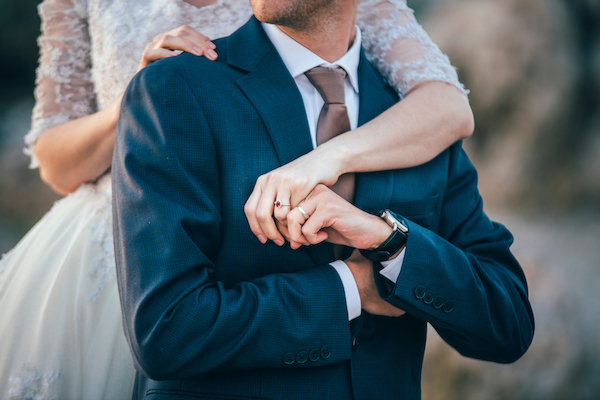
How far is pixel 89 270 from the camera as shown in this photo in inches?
56.2

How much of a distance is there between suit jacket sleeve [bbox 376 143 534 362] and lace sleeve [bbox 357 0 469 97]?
10.0 inches

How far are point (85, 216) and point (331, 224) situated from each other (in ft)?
A: 3.21

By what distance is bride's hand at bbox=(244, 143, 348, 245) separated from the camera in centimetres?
97

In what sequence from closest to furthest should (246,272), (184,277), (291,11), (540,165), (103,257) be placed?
(184,277) < (246,272) < (291,11) < (103,257) < (540,165)

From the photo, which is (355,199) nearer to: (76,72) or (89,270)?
(89,270)

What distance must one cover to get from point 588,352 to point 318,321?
293 centimetres

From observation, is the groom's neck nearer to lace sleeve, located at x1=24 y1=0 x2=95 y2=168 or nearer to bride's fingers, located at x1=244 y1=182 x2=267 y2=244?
bride's fingers, located at x1=244 y1=182 x2=267 y2=244

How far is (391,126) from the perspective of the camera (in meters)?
1.21

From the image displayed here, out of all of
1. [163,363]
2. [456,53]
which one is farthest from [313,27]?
[456,53]

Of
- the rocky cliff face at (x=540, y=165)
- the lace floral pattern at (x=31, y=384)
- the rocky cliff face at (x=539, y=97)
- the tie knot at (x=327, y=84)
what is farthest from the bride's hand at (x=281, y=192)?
the rocky cliff face at (x=539, y=97)

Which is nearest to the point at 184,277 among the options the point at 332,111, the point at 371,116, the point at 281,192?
the point at 281,192

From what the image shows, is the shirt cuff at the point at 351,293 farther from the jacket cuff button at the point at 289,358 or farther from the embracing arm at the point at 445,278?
the jacket cuff button at the point at 289,358

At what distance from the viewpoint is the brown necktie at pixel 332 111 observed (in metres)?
1.18

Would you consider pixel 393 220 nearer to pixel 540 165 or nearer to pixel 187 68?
pixel 187 68
